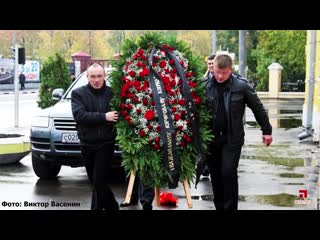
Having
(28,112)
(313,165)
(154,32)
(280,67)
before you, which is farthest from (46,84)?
(280,67)

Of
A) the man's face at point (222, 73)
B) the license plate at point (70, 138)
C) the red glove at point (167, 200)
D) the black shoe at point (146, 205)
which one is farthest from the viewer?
the license plate at point (70, 138)

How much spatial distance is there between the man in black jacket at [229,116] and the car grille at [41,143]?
140 inches

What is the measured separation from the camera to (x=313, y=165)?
11539mm

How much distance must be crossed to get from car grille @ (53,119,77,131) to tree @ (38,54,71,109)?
970 cm

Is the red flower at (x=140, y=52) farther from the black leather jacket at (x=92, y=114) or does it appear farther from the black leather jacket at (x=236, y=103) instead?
the black leather jacket at (x=236, y=103)

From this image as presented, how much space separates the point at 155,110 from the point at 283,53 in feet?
114

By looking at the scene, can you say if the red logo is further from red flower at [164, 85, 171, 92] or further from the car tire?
the car tire

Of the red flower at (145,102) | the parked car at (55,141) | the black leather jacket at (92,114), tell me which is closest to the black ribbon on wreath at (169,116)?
the red flower at (145,102)

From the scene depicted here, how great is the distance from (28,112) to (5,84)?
82.4 ft

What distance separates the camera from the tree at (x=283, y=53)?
3866 cm

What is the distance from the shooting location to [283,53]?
133 ft

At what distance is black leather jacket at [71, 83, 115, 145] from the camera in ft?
22.6
